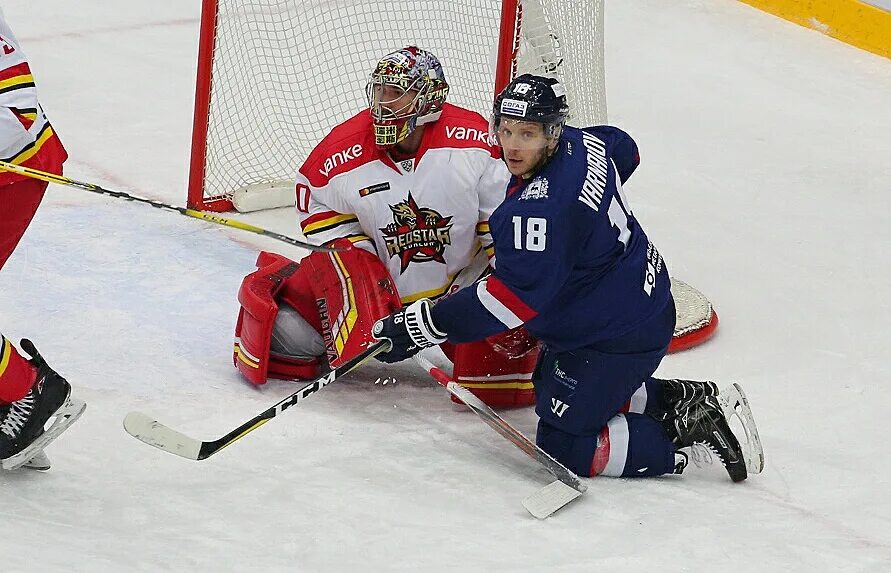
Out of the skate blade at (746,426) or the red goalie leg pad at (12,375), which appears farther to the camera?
the skate blade at (746,426)

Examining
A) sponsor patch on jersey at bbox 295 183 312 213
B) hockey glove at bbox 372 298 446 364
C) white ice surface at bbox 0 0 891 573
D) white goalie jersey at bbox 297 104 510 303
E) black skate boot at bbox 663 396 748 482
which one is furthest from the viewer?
sponsor patch on jersey at bbox 295 183 312 213

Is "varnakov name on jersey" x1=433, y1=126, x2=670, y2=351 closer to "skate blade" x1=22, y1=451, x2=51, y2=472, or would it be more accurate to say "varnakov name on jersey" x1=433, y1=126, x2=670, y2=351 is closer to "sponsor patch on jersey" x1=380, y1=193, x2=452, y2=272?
"sponsor patch on jersey" x1=380, y1=193, x2=452, y2=272

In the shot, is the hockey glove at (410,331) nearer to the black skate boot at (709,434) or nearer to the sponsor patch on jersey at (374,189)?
the sponsor patch on jersey at (374,189)

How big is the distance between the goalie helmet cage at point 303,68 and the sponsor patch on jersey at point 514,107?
123 cm

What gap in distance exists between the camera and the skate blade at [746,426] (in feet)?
9.80

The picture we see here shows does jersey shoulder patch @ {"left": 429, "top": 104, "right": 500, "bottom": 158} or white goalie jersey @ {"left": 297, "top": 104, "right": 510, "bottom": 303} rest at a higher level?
jersey shoulder patch @ {"left": 429, "top": 104, "right": 500, "bottom": 158}

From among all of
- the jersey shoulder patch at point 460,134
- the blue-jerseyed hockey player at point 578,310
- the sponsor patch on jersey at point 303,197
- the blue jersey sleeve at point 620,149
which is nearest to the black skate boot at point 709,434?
the blue-jerseyed hockey player at point 578,310

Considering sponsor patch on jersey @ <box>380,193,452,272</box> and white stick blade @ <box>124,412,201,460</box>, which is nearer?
white stick blade @ <box>124,412,201,460</box>

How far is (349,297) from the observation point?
3.33m

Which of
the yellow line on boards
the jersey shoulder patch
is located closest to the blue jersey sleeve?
the jersey shoulder patch

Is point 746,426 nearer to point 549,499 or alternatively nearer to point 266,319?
point 549,499

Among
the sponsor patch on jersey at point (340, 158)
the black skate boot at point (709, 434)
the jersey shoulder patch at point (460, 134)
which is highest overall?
the jersey shoulder patch at point (460, 134)

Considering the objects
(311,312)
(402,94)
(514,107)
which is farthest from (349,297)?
(514,107)

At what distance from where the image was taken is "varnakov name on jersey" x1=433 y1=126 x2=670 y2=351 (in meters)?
2.70
